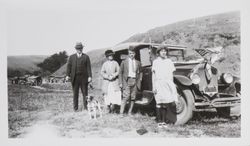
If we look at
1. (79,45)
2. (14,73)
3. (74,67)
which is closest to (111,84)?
(74,67)

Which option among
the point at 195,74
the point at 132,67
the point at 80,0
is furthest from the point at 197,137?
the point at 80,0

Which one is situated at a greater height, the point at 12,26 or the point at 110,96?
the point at 12,26

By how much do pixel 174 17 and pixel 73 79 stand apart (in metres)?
1.30

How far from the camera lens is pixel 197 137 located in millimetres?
4363

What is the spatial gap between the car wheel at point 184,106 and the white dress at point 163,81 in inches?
3.8

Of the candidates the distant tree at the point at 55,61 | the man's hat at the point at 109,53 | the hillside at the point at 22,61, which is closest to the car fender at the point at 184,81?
the man's hat at the point at 109,53

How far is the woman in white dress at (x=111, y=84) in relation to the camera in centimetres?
447

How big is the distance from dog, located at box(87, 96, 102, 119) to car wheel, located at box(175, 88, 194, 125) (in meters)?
0.86

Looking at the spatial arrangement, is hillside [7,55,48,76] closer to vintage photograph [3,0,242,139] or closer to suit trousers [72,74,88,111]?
vintage photograph [3,0,242,139]

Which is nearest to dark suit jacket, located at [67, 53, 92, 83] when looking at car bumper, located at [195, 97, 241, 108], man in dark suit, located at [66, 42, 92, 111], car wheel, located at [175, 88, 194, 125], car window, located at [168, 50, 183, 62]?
man in dark suit, located at [66, 42, 92, 111]

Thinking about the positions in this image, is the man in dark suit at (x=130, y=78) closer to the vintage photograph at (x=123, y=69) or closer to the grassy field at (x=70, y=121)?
the vintage photograph at (x=123, y=69)

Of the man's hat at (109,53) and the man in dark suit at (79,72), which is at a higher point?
the man's hat at (109,53)

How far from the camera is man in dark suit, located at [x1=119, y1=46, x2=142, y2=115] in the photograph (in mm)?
4426

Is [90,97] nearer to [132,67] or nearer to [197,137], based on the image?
[132,67]
